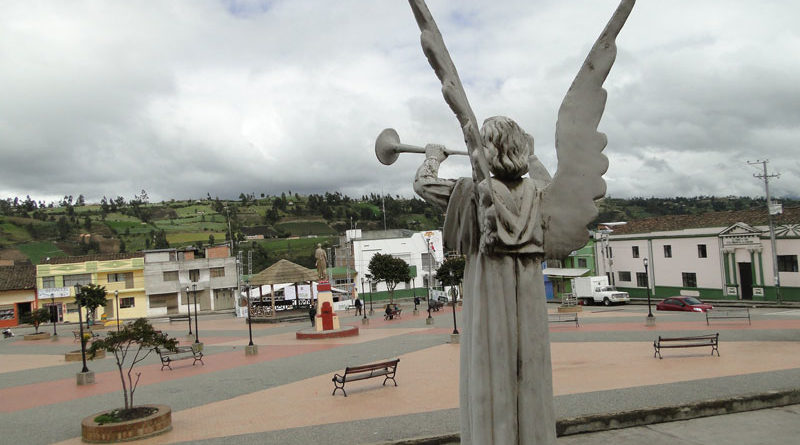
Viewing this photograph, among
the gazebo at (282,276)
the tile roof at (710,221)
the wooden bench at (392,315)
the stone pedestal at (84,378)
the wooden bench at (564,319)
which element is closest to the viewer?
the stone pedestal at (84,378)

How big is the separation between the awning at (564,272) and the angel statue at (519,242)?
40797 mm

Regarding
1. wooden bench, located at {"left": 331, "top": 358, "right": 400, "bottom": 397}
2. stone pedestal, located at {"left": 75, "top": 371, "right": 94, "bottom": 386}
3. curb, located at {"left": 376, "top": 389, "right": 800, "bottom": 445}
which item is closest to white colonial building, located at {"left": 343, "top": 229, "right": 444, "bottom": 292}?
stone pedestal, located at {"left": 75, "top": 371, "right": 94, "bottom": 386}

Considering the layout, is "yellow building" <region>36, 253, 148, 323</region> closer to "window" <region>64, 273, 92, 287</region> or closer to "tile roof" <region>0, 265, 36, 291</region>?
"window" <region>64, 273, 92, 287</region>

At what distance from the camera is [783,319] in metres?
21.7

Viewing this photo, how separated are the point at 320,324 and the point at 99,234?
96289 mm

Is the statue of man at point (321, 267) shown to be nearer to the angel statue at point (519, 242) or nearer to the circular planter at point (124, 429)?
the circular planter at point (124, 429)

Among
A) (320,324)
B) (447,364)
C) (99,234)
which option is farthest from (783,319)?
(99,234)

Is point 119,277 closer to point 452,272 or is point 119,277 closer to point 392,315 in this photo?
point 392,315

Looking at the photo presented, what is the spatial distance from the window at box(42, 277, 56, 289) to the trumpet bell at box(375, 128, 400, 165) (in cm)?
5026

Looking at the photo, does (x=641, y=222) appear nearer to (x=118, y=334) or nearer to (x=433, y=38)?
(x=118, y=334)

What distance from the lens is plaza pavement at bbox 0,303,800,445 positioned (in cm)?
971

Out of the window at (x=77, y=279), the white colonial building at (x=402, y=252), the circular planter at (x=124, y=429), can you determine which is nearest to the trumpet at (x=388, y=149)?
the circular planter at (x=124, y=429)

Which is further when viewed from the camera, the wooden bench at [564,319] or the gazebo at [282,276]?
the gazebo at [282,276]

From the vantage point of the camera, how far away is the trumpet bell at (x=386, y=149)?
11.6ft
